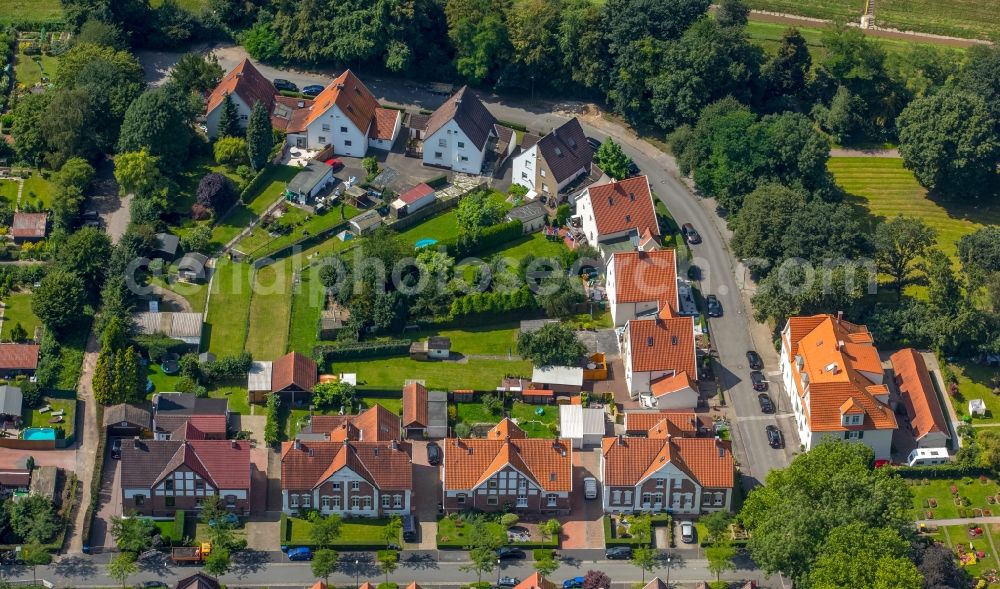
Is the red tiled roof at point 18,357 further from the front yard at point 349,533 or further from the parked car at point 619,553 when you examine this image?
the parked car at point 619,553

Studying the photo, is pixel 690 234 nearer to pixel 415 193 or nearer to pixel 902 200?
pixel 902 200

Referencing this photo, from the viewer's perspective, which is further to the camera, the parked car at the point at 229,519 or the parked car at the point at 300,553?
the parked car at the point at 229,519

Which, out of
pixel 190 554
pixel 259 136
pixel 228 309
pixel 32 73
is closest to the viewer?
pixel 190 554

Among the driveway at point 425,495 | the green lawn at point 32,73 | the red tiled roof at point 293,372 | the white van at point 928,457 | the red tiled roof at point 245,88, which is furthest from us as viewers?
the green lawn at point 32,73

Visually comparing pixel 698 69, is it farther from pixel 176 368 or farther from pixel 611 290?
pixel 176 368

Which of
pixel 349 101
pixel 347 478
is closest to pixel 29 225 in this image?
pixel 349 101

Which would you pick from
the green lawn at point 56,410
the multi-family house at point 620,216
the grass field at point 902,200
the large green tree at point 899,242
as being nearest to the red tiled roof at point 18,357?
the green lawn at point 56,410
